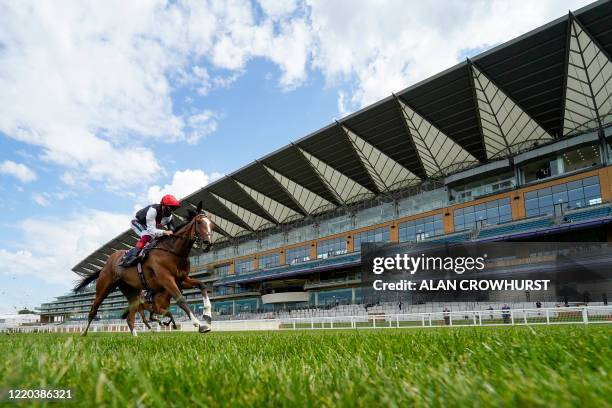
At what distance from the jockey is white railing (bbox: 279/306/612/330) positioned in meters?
12.4

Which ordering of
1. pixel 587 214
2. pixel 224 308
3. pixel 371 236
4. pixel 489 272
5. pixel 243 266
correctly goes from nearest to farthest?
pixel 587 214 < pixel 489 272 < pixel 371 236 < pixel 243 266 < pixel 224 308

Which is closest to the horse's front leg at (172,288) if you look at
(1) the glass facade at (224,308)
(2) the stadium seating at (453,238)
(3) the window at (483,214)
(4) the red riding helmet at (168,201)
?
(4) the red riding helmet at (168,201)

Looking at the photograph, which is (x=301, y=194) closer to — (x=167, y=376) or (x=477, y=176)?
(x=477, y=176)

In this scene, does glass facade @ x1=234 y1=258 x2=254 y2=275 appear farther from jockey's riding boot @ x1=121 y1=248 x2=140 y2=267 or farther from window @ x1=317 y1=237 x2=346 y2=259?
jockey's riding boot @ x1=121 y1=248 x2=140 y2=267

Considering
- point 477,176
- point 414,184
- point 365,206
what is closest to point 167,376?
point 477,176

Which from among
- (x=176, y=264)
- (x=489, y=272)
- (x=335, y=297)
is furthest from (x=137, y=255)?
(x=335, y=297)

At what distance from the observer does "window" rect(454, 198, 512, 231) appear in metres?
45.3

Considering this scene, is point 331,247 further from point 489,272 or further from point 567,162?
point 567,162

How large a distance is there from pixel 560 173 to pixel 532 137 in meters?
4.45

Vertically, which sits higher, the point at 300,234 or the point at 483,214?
the point at 300,234

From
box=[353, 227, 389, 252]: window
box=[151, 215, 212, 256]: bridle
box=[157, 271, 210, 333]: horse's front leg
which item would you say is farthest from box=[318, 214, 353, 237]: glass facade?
box=[157, 271, 210, 333]: horse's front leg

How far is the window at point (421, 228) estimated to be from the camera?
50906 millimetres

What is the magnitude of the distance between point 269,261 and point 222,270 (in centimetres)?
1581

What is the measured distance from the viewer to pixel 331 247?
2552 inches
